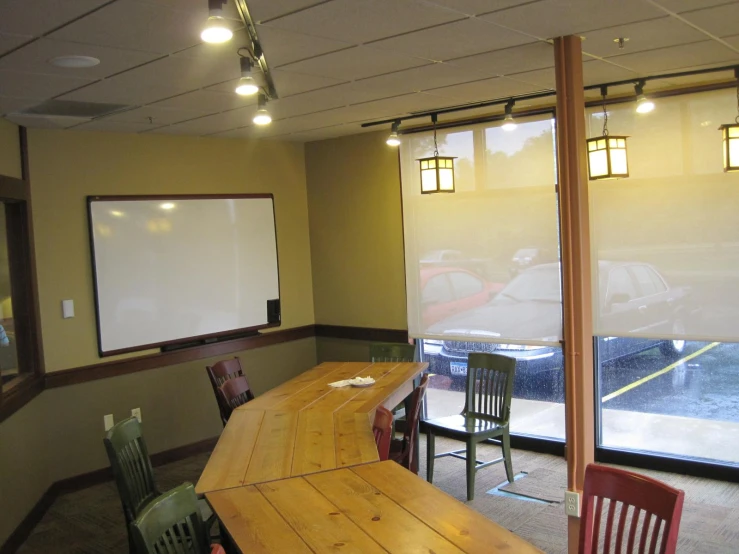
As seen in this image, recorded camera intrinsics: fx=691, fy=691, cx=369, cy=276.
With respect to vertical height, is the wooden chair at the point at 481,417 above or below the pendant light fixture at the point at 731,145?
below

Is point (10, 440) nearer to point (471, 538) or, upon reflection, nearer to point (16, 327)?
point (16, 327)

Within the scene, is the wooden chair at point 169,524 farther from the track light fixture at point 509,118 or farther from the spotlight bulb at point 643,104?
the spotlight bulb at point 643,104

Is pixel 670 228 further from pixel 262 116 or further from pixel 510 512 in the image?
pixel 262 116

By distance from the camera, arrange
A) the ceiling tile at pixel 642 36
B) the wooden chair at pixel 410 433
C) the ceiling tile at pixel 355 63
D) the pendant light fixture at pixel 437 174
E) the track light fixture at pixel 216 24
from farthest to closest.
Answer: the pendant light fixture at pixel 437 174 < the wooden chair at pixel 410 433 < the ceiling tile at pixel 355 63 < the ceiling tile at pixel 642 36 < the track light fixture at pixel 216 24

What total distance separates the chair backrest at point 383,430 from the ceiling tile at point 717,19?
7.36 feet

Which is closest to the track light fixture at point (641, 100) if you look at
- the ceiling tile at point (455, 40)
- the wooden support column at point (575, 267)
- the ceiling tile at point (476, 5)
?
the wooden support column at point (575, 267)

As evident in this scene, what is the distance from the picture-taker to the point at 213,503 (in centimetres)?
254

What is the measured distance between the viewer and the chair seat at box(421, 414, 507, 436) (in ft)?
15.0

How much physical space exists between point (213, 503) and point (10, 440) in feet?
7.89

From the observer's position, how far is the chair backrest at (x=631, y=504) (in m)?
2.08

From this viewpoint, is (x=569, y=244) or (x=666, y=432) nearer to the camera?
(x=569, y=244)

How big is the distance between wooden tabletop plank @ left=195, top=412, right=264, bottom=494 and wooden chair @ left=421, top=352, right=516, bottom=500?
1.46 metres

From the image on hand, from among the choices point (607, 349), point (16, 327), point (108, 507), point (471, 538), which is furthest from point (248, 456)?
point (607, 349)

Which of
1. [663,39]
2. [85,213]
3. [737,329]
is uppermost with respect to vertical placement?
[663,39]
